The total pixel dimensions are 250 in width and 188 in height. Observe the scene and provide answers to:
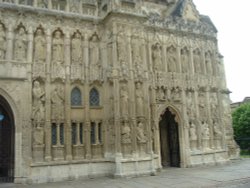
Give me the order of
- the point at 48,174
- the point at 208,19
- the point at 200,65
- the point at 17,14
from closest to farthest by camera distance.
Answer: the point at 48,174, the point at 17,14, the point at 200,65, the point at 208,19

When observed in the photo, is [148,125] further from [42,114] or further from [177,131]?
[42,114]

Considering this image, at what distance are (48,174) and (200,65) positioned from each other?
1353 cm

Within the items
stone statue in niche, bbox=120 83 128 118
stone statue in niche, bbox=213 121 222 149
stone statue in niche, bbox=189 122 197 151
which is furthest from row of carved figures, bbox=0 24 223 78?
stone statue in niche, bbox=213 121 222 149

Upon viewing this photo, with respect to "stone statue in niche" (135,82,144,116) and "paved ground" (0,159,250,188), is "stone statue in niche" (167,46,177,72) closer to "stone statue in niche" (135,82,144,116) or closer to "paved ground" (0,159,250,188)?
"stone statue in niche" (135,82,144,116)

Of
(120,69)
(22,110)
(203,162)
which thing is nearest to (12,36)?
(22,110)

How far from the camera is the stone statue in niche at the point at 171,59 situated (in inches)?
778

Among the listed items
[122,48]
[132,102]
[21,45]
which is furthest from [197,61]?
[21,45]

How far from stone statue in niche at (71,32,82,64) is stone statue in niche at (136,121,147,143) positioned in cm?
527

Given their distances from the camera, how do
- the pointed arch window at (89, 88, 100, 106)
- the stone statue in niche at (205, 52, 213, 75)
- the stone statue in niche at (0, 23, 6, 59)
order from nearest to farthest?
the stone statue in niche at (0, 23, 6, 59) → the pointed arch window at (89, 88, 100, 106) → the stone statue in niche at (205, 52, 213, 75)

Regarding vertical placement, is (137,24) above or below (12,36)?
above

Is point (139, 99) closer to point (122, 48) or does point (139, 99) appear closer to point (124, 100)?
point (124, 100)

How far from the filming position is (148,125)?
16.6 m

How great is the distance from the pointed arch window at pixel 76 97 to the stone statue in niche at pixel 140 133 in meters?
3.72

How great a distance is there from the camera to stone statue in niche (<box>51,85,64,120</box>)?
15484 mm
